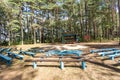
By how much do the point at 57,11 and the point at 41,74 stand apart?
1231 inches

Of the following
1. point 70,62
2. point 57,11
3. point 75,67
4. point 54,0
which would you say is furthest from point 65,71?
point 57,11

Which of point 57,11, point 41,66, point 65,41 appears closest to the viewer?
point 41,66

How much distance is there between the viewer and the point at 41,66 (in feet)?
30.9

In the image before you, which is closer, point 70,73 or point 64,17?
point 70,73

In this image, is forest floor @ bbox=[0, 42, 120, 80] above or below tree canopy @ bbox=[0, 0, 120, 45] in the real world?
below

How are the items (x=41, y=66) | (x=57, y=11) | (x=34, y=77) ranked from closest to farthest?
(x=34, y=77), (x=41, y=66), (x=57, y=11)

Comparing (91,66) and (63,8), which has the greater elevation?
(63,8)

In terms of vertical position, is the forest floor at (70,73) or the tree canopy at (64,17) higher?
the tree canopy at (64,17)

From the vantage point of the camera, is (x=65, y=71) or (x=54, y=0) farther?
(x=54, y=0)

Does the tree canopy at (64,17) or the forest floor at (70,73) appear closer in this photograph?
the forest floor at (70,73)

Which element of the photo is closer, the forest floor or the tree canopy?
the forest floor

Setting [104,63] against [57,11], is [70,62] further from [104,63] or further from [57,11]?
[57,11]

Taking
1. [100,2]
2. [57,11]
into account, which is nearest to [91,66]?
[100,2]

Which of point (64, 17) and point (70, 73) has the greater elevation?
point (64, 17)
